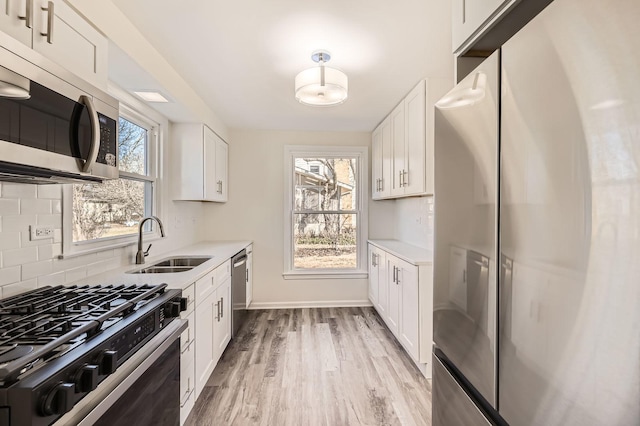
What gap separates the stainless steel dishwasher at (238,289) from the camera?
3145 millimetres

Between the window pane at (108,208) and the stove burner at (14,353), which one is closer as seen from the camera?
the stove burner at (14,353)

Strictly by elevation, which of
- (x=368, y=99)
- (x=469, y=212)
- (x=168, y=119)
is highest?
(x=368, y=99)

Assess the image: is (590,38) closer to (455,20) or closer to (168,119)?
(455,20)

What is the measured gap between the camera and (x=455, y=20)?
1.19m

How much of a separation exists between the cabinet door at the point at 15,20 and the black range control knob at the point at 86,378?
1095 mm

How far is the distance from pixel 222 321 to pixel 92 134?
1969 millimetres

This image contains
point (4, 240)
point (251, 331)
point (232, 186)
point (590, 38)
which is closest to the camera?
point (590, 38)

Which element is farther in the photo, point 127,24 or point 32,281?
point 127,24

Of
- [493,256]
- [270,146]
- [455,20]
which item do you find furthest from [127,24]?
[270,146]

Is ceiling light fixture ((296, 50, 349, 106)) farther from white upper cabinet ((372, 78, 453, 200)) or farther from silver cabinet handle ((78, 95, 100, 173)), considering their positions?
silver cabinet handle ((78, 95, 100, 173))

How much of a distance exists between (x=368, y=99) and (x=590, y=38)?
2.74 meters

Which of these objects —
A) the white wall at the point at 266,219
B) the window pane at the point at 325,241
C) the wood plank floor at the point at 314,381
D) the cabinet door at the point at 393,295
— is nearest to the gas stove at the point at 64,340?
the wood plank floor at the point at 314,381

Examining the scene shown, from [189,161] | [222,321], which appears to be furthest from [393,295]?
[189,161]

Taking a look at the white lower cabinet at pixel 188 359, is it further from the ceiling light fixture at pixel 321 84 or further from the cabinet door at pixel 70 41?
the ceiling light fixture at pixel 321 84
